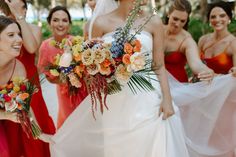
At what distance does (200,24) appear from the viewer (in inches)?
564

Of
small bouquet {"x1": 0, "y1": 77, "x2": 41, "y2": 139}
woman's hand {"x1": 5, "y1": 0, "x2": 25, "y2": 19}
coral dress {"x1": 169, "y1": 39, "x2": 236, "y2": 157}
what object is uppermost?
woman's hand {"x1": 5, "y1": 0, "x2": 25, "y2": 19}

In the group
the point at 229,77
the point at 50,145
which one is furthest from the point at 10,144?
the point at 229,77

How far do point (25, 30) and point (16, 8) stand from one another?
0.29m

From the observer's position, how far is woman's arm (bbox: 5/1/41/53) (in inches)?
174

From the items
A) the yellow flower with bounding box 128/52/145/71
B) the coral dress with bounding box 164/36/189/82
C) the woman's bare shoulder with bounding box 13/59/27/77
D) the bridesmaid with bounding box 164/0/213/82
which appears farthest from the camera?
the coral dress with bounding box 164/36/189/82

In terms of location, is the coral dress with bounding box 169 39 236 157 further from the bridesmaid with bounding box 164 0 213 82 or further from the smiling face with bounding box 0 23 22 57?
the smiling face with bounding box 0 23 22 57

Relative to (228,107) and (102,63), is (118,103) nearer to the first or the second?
(102,63)

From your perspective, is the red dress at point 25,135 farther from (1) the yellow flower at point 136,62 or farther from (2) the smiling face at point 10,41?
(1) the yellow flower at point 136,62

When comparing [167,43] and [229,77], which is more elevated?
[167,43]

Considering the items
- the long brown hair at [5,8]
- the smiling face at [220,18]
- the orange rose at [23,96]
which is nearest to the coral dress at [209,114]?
the smiling face at [220,18]

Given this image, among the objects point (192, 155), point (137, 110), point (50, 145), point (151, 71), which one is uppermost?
point (151, 71)

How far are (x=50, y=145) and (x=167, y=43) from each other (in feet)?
6.52

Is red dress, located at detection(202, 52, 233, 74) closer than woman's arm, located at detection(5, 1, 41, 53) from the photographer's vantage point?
No

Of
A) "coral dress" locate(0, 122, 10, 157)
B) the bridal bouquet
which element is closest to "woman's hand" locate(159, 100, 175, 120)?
the bridal bouquet
